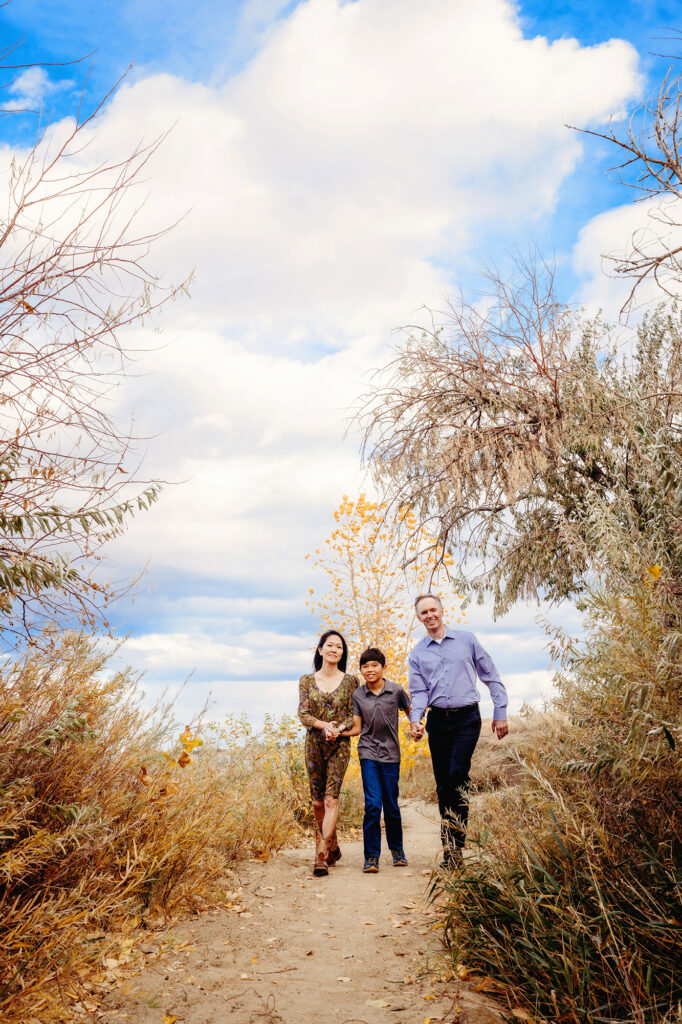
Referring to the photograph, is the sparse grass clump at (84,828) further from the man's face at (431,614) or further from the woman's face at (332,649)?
the man's face at (431,614)

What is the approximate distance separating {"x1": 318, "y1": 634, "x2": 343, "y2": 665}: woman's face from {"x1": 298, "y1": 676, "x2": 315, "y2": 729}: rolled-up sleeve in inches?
12.5

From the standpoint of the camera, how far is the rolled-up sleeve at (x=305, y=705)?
280 inches

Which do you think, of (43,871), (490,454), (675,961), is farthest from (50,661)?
(490,454)

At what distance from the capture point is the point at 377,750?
7.09 m

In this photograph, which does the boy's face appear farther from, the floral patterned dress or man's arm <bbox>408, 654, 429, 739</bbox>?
man's arm <bbox>408, 654, 429, 739</bbox>

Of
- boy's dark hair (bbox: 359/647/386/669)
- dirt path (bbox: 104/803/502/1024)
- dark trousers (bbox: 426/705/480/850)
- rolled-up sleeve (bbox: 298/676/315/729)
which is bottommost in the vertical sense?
dirt path (bbox: 104/803/502/1024)

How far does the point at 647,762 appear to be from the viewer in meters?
4.05

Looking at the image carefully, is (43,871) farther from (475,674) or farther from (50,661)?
(475,674)

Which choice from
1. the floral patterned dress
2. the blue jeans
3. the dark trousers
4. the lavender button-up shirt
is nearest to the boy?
the blue jeans

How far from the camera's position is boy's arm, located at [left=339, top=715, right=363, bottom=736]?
7086 millimetres

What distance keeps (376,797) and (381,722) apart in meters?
0.66

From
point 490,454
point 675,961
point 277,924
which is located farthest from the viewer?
point 490,454

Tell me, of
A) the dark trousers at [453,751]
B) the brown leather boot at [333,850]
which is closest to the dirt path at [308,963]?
the brown leather boot at [333,850]

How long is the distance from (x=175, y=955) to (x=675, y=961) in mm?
3027
